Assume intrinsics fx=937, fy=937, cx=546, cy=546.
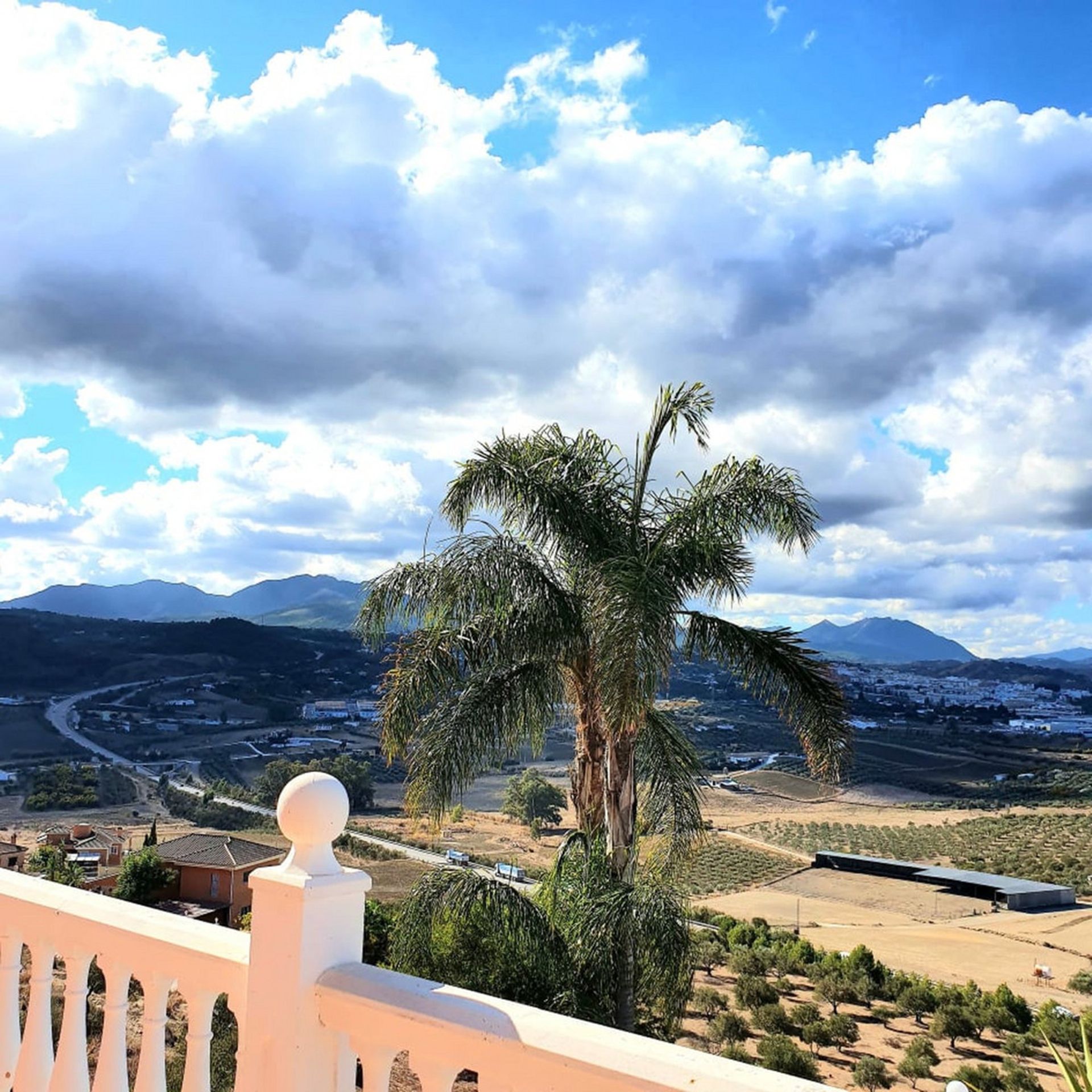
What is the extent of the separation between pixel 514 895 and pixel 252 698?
74.0 m

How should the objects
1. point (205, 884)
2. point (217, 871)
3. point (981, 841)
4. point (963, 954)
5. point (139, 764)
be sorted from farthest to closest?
point (139, 764)
point (981, 841)
point (963, 954)
point (205, 884)
point (217, 871)

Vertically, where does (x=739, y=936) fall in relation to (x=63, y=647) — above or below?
below

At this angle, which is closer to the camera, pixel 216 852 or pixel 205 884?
pixel 205 884

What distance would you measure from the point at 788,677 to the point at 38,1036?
5495 mm

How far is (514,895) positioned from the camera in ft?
22.5

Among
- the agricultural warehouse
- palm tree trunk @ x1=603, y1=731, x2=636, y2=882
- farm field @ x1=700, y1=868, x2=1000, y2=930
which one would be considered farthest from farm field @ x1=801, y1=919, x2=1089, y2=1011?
palm tree trunk @ x1=603, y1=731, x2=636, y2=882

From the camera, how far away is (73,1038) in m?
2.09

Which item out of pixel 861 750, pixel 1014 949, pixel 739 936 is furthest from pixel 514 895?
pixel 861 750

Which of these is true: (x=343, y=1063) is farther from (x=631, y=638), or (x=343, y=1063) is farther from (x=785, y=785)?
(x=785, y=785)

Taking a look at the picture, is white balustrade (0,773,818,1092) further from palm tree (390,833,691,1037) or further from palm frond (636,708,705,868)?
palm frond (636,708,705,868)

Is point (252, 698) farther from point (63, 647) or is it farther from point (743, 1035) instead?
point (743, 1035)

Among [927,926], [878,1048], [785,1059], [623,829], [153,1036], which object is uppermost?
[153,1036]

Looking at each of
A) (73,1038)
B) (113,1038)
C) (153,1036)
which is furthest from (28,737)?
(153,1036)

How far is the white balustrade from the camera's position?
130 cm
